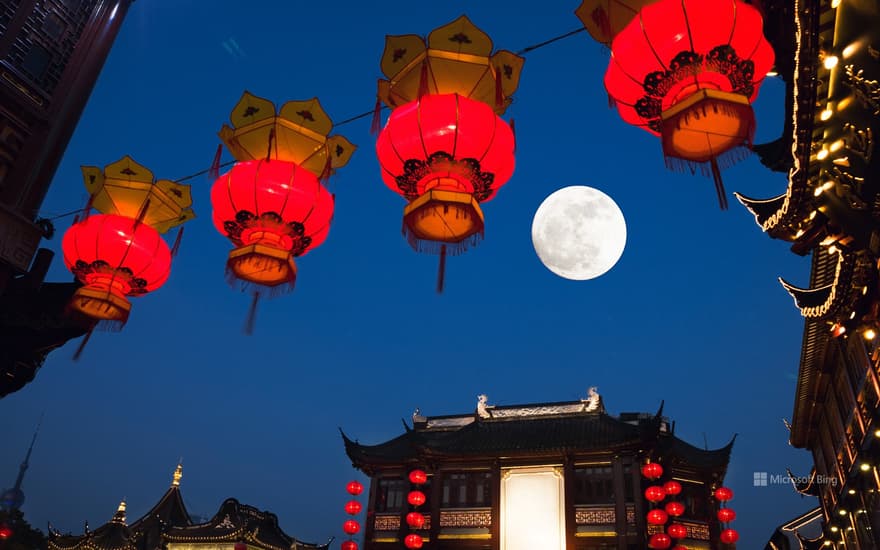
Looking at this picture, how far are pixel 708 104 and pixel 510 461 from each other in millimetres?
16171

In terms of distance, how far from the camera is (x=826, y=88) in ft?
14.2

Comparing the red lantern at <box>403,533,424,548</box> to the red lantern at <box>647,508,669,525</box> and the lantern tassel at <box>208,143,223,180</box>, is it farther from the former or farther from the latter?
the lantern tassel at <box>208,143,223,180</box>

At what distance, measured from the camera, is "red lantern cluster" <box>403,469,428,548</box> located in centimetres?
1691

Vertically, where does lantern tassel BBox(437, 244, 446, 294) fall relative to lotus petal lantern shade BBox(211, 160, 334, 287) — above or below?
below

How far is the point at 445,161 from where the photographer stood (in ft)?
13.4

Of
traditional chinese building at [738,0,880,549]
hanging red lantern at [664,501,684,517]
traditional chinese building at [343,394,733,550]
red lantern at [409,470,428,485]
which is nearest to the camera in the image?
traditional chinese building at [738,0,880,549]

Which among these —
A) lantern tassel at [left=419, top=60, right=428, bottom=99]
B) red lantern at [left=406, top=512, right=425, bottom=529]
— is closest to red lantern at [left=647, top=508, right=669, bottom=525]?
red lantern at [left=406, top=512, right=425, bottom=529]

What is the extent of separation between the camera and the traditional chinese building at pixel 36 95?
17.7 ft

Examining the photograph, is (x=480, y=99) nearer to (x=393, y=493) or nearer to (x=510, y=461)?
(x=510, y=461)

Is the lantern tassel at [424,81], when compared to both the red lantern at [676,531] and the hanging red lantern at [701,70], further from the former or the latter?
the red lantern at [676,531]

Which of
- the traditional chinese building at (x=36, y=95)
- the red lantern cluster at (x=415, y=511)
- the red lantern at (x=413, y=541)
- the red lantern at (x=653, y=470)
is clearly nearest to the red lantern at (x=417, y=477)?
the red lantern cluster at (x=415, y=511)

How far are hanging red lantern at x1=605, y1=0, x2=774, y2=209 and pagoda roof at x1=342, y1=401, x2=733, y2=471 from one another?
14.1m

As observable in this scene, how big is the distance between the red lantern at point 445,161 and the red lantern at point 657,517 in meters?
13.7

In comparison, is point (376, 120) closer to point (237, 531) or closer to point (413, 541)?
point (413, 541)
